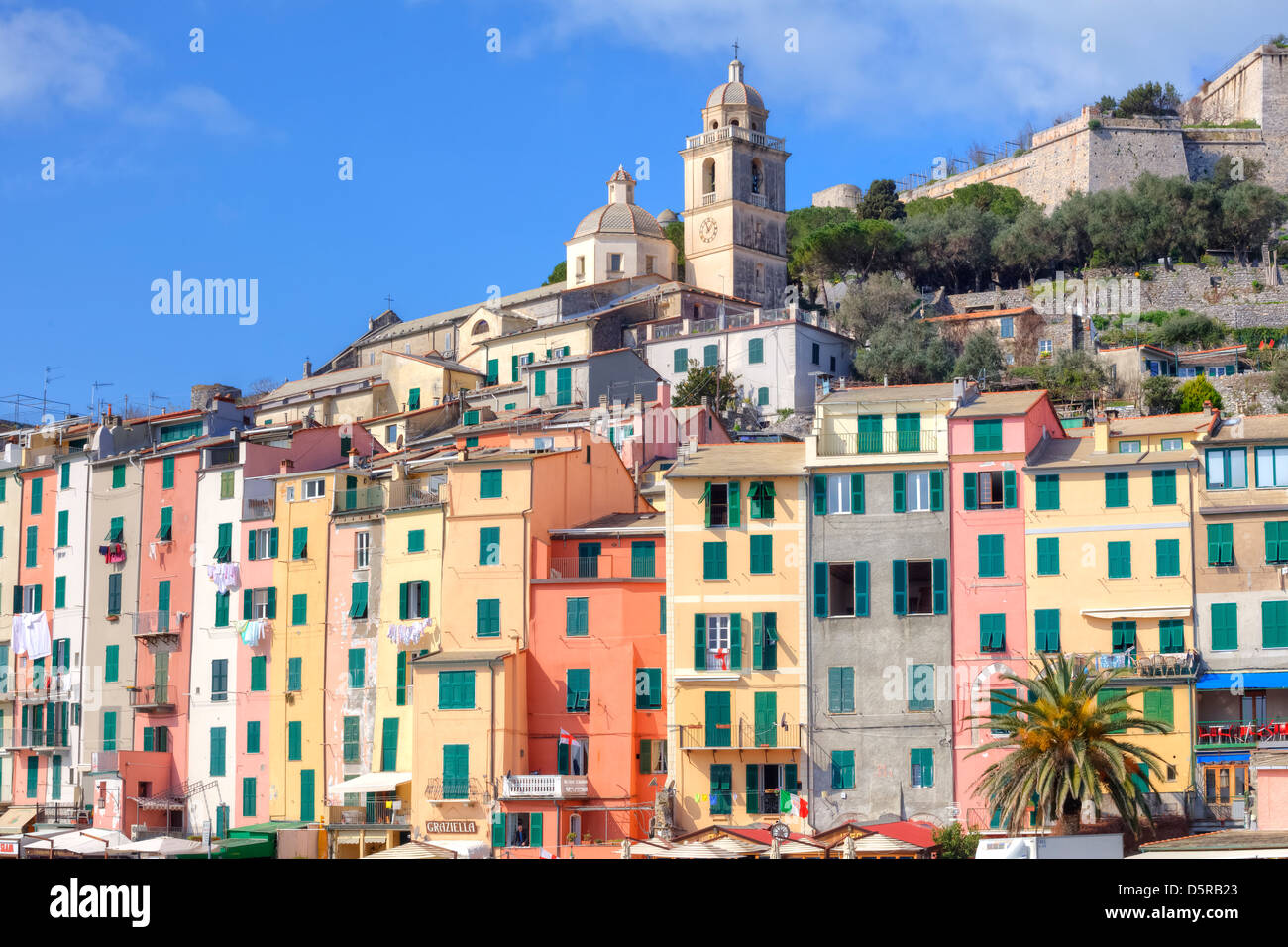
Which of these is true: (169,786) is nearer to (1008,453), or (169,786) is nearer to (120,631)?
(120,631)

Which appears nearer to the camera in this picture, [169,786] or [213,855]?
[213,855]

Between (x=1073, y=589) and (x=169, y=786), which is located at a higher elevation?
(x=1073, y=589)

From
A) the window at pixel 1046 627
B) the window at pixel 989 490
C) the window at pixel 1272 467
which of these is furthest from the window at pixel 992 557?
the window at pixel 1272 467

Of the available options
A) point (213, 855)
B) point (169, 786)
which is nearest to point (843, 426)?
point (213, 855)

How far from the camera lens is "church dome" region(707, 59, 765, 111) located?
108m

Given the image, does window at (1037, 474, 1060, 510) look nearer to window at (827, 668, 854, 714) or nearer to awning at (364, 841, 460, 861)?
window at (827, 668, 854, 714)

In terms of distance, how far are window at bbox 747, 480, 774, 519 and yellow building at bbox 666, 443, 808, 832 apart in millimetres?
29

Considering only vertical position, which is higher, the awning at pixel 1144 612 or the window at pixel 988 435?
the window at pixel 988 435

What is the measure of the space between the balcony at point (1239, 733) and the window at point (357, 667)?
2585 cm

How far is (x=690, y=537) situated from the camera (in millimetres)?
52469

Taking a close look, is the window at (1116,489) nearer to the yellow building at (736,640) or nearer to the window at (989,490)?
the window at (989,490)

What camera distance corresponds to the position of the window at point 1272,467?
1928 inches

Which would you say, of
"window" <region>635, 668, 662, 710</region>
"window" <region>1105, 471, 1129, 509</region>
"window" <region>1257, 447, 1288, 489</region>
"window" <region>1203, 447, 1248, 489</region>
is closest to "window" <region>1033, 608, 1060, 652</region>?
"window" <region>1105, 471, 1129, 509</region>
